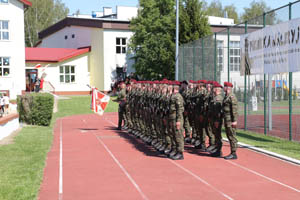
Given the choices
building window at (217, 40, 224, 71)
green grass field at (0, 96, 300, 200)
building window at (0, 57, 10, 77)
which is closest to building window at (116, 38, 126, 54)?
building window at (0, 57, 10, 77)

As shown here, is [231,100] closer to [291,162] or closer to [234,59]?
[291,162]

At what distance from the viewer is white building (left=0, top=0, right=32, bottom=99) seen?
38.1 m

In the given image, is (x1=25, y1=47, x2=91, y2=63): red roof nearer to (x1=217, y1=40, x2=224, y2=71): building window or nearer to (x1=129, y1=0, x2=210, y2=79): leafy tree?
(x1=129, y1=0, x2=210, y2=79): leafy tree

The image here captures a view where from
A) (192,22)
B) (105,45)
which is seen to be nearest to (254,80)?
(192,22)

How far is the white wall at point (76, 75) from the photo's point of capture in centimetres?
4591

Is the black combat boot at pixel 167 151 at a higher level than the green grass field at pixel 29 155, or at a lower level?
higher

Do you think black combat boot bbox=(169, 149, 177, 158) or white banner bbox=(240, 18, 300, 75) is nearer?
black combat boot bbox=(169, 149, 177, 158)

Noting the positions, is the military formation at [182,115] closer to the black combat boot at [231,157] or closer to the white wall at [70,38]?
the black combat boot at [231,157]

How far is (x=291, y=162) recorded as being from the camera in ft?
35.4

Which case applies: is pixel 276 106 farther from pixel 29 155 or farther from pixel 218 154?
pixel 29 155

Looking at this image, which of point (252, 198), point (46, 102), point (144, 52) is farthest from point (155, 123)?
point (144, 52)

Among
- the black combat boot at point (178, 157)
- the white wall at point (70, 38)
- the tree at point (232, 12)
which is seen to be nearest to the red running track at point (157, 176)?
the black combat boot at point (178, 157)

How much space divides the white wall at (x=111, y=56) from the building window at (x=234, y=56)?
28.1 metres

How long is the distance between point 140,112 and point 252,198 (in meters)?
8.11
